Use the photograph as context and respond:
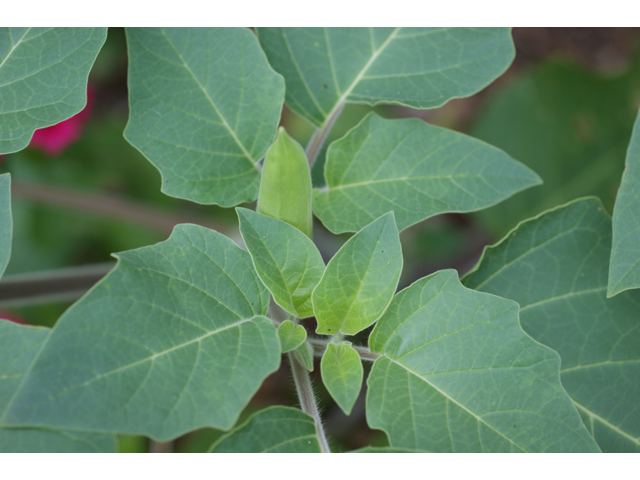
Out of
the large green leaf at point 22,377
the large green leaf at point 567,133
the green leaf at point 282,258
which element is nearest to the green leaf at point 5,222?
the large green leaf at point 22,377

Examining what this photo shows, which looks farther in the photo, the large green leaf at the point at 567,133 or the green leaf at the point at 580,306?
the large green leaf at the point at 567,133

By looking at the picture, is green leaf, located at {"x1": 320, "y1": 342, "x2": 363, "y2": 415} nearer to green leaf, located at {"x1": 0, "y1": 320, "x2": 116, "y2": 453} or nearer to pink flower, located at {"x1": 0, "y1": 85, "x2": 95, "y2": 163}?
green leaf, located at {"x1": 0, "y1": 320, "x2": 116, "y2": 453}

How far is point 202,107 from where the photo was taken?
75 centimetres

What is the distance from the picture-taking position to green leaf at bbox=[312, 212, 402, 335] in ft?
2.01

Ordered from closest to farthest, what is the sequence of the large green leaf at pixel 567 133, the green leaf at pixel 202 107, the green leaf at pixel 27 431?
1. the green leaf at pixel 27 431
2. the green leaf at pixel 202 107
3. the large green leaf at pixel 567 133

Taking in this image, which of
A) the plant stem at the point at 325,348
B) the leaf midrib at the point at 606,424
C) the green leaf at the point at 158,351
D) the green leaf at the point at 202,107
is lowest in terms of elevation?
the leaf midrib at the point at 606,424

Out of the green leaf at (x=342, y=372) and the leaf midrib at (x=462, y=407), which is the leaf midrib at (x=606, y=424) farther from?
the green leaf at (x=342, y=372)

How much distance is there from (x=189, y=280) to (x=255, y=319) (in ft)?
0.30

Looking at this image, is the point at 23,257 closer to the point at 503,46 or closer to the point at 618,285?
the point at 503,46

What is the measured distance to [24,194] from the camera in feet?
4.27

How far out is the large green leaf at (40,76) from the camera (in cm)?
70

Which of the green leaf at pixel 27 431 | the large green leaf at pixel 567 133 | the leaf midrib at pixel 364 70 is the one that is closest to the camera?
the green leaf at pixel 27 431

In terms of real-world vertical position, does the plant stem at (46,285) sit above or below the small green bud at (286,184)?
below

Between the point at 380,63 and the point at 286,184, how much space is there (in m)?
0.35
